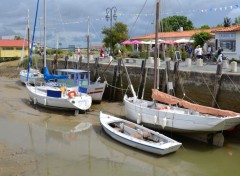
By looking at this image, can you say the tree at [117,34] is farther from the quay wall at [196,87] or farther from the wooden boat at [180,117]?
the wooden boat at [180,117]

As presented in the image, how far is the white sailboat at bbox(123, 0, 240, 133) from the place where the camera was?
1420 cm

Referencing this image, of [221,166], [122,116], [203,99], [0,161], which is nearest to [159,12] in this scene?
[203,99]

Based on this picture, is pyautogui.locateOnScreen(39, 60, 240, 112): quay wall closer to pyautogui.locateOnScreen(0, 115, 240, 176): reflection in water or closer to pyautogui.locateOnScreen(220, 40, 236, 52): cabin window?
pyautogui.locateOnScreen(0, 115, 240, 176): reflection in water

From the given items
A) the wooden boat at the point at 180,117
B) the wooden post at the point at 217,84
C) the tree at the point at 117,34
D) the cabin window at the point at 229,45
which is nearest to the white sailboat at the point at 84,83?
the wooden boat at the point at 180,117

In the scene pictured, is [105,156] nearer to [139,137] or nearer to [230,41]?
[139,137]

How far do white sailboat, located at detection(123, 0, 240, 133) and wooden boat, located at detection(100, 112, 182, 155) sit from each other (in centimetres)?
89

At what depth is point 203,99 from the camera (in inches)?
712

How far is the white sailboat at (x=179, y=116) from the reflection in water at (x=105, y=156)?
1.02 meters

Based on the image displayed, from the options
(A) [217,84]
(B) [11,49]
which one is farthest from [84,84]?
(B) [11,49]

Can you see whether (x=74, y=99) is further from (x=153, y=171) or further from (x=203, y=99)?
(x=153, y=171)

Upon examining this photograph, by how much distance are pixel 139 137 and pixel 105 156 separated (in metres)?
1.87

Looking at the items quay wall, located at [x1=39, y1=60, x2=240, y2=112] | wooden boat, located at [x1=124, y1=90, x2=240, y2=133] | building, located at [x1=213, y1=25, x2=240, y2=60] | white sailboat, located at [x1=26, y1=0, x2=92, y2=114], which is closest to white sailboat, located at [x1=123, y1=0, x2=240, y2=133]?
wooden boat, located at [x1=124, y1=90, x2=240, y2=133]

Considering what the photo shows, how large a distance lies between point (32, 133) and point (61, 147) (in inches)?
111

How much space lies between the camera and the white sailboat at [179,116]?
14.2 m
